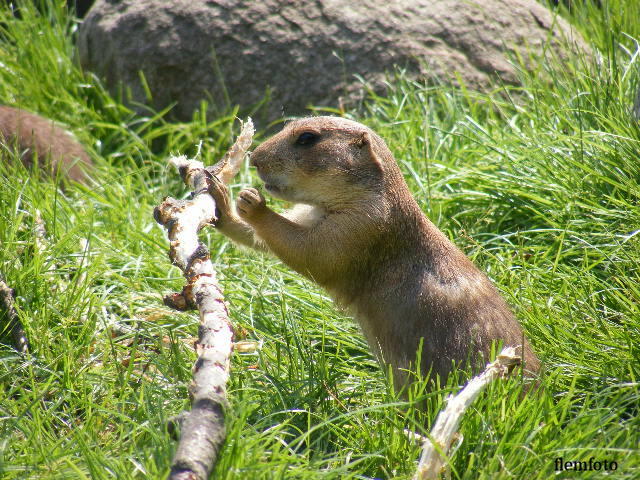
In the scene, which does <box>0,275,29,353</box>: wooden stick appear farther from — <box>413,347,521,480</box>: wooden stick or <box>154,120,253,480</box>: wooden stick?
<box>413,347,521,480</box>: wooden stick

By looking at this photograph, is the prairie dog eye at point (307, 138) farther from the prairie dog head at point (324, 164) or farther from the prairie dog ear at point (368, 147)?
the prairie dog ear at point (368, 147)

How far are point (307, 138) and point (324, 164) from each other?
0.17m

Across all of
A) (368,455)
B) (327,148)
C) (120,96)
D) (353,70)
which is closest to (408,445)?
(368,455)

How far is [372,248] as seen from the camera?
3.97 m

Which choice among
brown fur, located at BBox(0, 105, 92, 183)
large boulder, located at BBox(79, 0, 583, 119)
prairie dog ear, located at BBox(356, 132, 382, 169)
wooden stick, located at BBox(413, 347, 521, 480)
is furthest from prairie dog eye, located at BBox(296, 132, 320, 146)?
large boulder, located at BBox(79, 0, 583, 119)

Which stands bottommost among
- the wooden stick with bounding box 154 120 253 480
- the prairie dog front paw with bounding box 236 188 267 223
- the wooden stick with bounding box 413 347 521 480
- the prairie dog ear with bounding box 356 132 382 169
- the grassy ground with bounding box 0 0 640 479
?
the grassy ground with bounding box 0 0 640 479

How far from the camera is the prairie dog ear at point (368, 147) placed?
160 inches

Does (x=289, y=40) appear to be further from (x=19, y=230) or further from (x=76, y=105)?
(x=19, y=230)

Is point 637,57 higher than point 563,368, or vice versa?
point 637,57

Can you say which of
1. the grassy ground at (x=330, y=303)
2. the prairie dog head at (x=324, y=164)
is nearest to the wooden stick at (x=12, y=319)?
the grassy ground at (x=330, y=303)

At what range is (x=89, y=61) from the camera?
716 cm

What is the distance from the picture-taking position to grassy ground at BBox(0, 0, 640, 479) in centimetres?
305

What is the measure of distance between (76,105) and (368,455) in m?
4.81

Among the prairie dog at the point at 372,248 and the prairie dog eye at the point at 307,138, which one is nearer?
the prairie dog at the point at 372,248
